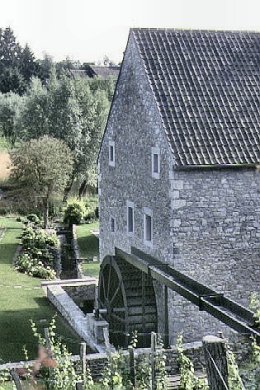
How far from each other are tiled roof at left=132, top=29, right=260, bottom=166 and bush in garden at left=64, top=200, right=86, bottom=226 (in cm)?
2062

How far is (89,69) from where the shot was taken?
286 ft

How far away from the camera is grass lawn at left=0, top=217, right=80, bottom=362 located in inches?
736

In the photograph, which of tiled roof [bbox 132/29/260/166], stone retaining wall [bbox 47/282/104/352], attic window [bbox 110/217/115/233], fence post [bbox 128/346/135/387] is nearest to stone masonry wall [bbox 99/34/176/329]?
attic window [bbox 110/217/115/233]

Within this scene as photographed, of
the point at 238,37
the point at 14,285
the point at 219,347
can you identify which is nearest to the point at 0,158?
the point at 14,285

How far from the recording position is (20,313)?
22.2 metres

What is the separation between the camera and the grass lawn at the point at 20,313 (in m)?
18.7

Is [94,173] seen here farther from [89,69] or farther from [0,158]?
[89,69]

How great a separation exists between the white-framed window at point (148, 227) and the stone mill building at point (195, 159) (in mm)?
27

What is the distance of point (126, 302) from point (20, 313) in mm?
4927

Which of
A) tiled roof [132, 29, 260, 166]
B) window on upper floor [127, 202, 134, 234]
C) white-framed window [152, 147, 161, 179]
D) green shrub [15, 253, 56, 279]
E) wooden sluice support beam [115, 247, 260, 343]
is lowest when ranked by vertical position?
green shrub [15, 253, 56, 279]

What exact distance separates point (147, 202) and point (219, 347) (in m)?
12.6

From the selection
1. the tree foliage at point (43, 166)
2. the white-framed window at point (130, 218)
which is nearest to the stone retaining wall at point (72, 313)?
the white-framed window at point (130, 218)

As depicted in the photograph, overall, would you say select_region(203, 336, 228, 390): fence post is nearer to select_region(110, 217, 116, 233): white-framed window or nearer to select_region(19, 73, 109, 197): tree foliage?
select_region(110, 217, 116, 233): white-framed window

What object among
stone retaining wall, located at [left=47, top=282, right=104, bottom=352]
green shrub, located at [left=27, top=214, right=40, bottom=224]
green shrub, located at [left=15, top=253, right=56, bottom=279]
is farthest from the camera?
green shrub, located at [left=27, top=214, right=40, bottom=224]
